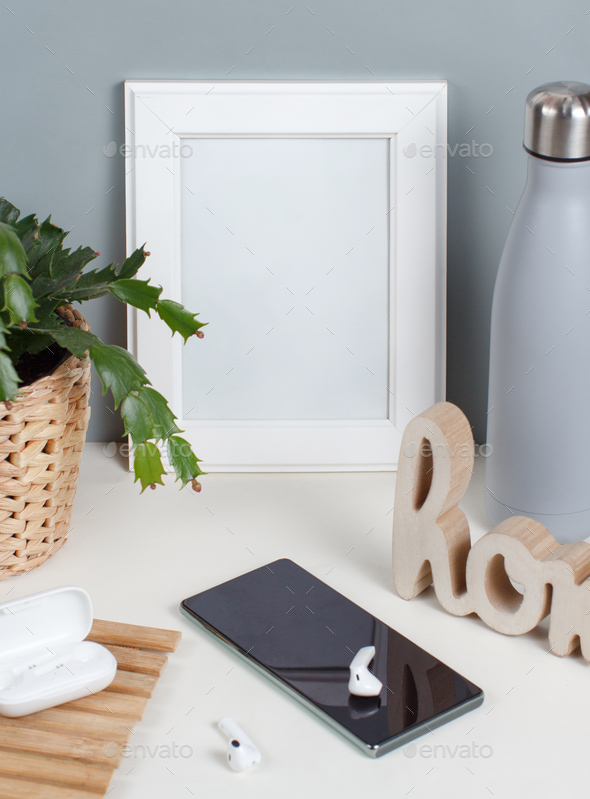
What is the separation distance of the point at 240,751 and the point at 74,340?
35 cm

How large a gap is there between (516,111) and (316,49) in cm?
24

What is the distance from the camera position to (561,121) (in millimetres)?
655

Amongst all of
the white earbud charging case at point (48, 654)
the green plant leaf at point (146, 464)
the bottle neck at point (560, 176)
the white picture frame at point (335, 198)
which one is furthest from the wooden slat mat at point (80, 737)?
the bottle neck at point (560, 176)

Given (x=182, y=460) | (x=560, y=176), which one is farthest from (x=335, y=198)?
(x=182, y=460)

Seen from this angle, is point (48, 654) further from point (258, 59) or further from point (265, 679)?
point (258, 59)

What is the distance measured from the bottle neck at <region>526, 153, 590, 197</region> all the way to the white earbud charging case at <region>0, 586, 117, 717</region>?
21.0 inches

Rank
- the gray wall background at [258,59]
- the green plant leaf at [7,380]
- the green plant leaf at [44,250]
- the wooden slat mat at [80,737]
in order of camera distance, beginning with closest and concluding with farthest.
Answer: the wooden slat mat at [80,737]
the green plant leaf at [7,380]
the green plant leaf at [44,250]
the gray wall background at [258,59]

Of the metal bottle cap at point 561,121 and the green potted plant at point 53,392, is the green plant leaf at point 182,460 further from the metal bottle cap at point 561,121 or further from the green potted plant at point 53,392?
the metal bottle cap at point 561,121

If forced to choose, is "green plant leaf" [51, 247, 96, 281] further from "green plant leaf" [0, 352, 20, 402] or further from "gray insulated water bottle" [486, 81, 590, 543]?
"gray insulated water bottle" [486, 81, 590, 543]

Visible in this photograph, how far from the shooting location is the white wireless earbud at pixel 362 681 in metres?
0.55

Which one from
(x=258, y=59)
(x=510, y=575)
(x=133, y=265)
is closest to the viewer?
(x=510, y=575)

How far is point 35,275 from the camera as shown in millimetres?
710

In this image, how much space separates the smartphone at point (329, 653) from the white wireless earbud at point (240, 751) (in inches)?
2.2

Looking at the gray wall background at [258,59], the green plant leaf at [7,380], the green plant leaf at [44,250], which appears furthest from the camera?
the gray wall background at [258,59]
